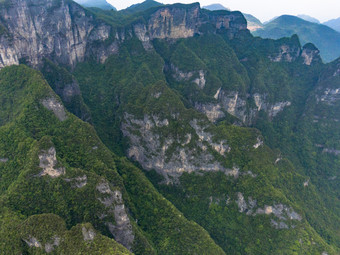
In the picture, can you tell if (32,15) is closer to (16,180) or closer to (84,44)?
(84,44)

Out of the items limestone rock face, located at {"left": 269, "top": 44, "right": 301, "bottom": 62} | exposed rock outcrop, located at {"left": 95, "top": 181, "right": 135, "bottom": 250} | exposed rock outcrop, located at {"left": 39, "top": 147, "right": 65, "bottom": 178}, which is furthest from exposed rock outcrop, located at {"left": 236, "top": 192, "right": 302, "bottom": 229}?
limestone rock face, located at {"left": 269, "top": 44, "right": 301, "bottom": 62}

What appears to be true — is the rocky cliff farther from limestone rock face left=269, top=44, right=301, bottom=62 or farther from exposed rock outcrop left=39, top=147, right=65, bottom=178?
exposed rock outcrop left=39, top=147, right=65, bottom=178

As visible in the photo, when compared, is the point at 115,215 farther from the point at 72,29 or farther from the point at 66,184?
the point at 72,29

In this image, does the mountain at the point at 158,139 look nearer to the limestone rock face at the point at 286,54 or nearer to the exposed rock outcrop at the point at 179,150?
the exposed rock outcrop at the point at 179,150

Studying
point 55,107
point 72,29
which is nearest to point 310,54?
point 72,29

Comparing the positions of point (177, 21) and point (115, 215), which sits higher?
point (177, 21)

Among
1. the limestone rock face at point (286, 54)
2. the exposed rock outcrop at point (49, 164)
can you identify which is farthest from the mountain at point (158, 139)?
the limestone rock face at point (286, 54)
